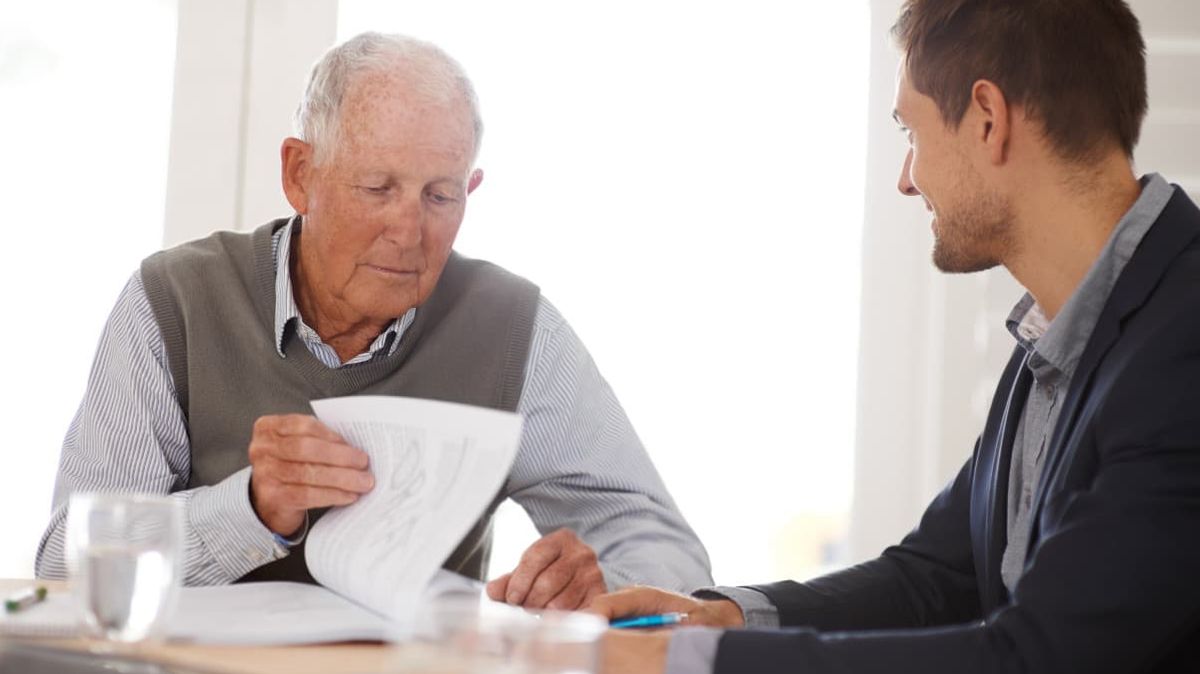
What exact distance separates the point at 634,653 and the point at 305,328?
1.00 metres

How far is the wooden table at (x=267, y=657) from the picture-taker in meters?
1.16

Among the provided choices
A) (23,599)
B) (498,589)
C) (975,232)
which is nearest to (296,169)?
(498,589)

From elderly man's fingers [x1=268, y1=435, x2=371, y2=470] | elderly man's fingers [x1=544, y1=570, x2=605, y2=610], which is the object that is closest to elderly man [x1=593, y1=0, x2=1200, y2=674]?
elderly man's fingers [x1=544, y1=570, x2=605, y2=610]

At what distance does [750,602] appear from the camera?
1684 mm

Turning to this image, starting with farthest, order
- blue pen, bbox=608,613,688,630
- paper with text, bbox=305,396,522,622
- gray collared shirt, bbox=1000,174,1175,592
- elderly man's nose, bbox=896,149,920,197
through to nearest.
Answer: elderly man's nose, bbox=896,149,920,197 → gray collared shirt, bbox=1000,174,1175,592 → blue pen, bbox=608,613,688,630 → paper with text, bbox=305,396,522,622

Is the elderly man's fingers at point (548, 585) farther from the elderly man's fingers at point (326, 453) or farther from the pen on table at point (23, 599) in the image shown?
the pen on table at point (23, 599)

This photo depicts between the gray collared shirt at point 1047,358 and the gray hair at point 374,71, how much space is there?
840 mm

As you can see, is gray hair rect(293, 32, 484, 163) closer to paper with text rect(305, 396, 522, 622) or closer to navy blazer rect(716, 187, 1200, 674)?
paper with text rect(305, 396, 522, 622)

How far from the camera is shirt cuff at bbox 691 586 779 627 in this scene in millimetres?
1671

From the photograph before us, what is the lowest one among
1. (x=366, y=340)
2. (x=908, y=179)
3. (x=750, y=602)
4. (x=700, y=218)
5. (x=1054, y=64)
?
(x=750, y=602)

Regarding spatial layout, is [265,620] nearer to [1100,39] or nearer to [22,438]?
[1100,39]

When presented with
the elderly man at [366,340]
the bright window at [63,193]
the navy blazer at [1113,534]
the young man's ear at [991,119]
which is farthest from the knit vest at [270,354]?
the bright window at [63,193]

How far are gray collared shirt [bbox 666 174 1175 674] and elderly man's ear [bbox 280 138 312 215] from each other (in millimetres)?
920

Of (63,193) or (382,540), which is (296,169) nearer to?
(382,540)
